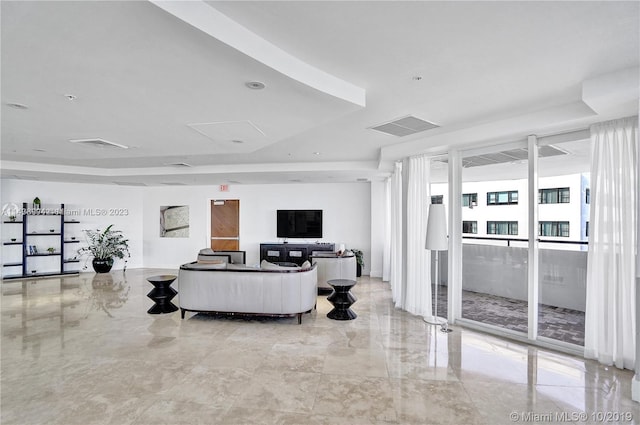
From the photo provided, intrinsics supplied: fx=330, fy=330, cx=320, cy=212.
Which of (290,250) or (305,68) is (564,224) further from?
(290,250)

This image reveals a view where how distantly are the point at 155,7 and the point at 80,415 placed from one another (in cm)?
306

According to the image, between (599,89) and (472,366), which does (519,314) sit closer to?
(472,366)

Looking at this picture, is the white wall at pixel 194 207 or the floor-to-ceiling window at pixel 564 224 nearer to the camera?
the floor-to-ceiling window at pixel 564 224

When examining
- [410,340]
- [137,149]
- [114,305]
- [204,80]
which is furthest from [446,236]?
[114,305]

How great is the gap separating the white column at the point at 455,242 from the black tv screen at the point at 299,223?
4770 millimetres

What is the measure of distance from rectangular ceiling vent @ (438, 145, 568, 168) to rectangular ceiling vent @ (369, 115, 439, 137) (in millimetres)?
1044

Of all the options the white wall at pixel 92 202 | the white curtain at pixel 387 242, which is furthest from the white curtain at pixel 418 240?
the white wall at pixel 92 202

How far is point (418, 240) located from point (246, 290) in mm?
2870

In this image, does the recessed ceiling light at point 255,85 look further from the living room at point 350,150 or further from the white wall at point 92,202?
the white wall at point 92,202

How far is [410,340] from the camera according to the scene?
14.1ft

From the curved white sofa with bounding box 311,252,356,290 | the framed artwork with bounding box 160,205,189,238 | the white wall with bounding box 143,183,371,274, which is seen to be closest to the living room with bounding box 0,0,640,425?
the curved white sofa with bounding box 311,252,356,290

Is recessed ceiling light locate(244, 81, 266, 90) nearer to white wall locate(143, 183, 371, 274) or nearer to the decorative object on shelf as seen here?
white wall locate(143, 183, 371, 274)

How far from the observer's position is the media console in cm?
898

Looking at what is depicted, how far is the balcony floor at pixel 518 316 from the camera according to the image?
4.33 m
